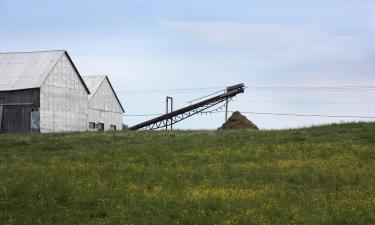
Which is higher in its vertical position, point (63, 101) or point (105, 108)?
point (105, 108)

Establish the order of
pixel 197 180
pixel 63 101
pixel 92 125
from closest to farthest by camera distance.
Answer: pixel 197 180, pixel 63 101, pixel 92 125

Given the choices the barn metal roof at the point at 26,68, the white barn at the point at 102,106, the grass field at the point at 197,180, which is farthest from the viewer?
the white barn at the point at 102,106

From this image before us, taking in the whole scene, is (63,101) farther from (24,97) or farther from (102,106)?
(102,106)

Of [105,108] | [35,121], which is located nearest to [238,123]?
[35,121]

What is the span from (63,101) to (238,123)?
1933cm

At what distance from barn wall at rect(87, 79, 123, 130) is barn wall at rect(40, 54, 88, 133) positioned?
732 cm

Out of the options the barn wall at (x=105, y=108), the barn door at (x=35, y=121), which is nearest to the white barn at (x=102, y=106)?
the barn wall at (x=105, y=108)

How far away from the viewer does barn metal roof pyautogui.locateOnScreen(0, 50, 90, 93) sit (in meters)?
55.3

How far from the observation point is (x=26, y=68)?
57.8m

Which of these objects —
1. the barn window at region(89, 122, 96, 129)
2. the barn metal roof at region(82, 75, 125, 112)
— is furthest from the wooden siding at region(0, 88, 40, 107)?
the barn metal roof at region(82, 75, 125, 112)

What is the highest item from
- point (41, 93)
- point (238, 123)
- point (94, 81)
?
point (94, 81)

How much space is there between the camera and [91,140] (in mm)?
36250

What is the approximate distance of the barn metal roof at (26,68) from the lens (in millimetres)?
55344

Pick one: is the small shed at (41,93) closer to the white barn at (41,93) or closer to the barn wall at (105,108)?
the white barn at (41,93)
